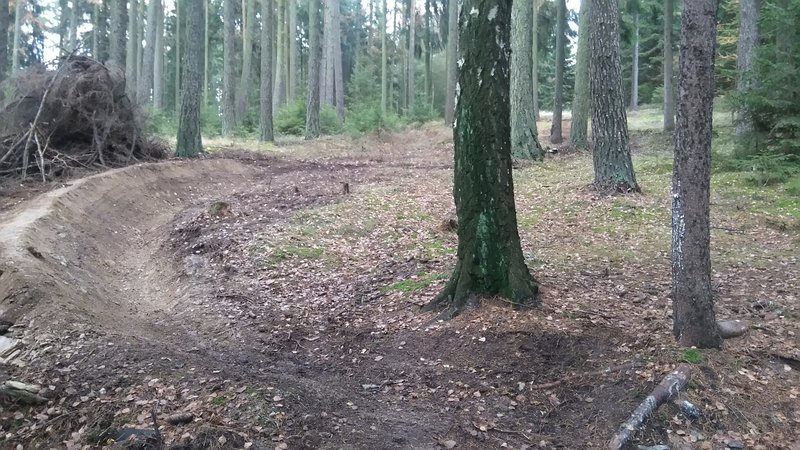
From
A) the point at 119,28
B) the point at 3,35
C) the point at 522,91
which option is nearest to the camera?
the point at 3,35

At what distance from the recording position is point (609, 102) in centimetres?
1193

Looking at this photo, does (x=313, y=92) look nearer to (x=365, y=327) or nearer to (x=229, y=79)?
(x=229, y=79)

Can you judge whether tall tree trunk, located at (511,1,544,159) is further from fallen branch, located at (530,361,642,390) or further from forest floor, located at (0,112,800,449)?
fallen branch, located at (530,361,642,390)

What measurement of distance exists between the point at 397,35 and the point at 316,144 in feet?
105

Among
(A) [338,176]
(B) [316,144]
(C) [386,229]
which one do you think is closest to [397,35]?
(B) [316,144]

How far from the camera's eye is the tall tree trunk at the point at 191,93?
16.6 m

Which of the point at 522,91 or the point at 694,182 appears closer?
the point at 694,182

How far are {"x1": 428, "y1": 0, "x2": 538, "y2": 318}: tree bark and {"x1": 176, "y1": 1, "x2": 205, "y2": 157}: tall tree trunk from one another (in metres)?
12.1

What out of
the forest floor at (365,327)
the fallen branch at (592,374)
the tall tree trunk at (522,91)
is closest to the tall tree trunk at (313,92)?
the tall tree trunk at (522,91)

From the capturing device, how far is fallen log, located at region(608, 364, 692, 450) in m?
4.59

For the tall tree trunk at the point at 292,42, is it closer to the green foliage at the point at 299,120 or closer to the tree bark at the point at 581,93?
the green foliage at the point at 299,120

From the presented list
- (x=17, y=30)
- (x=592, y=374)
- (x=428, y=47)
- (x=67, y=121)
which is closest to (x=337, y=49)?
(x=428, y=47)

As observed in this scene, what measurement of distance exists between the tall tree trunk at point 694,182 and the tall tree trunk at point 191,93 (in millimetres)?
14131

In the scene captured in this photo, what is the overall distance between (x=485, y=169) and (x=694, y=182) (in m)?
2.04
